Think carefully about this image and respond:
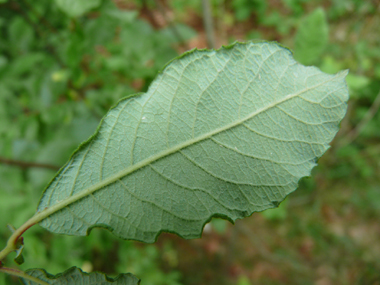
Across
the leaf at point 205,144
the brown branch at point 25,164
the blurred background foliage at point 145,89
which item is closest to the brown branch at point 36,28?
the blurred background foliage at point 145,89

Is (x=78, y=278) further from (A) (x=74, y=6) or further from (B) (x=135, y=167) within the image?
(A) (x=74, y=6)

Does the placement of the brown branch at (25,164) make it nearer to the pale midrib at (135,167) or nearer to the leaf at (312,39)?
the pale midrib at (135,167)

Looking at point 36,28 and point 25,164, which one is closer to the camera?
point 25,164

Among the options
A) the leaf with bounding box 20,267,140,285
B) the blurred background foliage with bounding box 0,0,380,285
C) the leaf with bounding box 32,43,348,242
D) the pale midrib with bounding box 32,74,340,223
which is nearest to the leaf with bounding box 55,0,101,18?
the blurred background foliage with bounding box 0,0,380,285

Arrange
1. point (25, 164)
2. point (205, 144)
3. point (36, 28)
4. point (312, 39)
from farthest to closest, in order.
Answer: point (36, 28) < point (25, 164) < point (312, 39) < point (205, 144)

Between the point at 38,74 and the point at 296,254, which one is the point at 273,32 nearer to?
the point at 296,254

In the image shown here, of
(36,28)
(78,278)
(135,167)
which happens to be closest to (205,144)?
(135,167)
